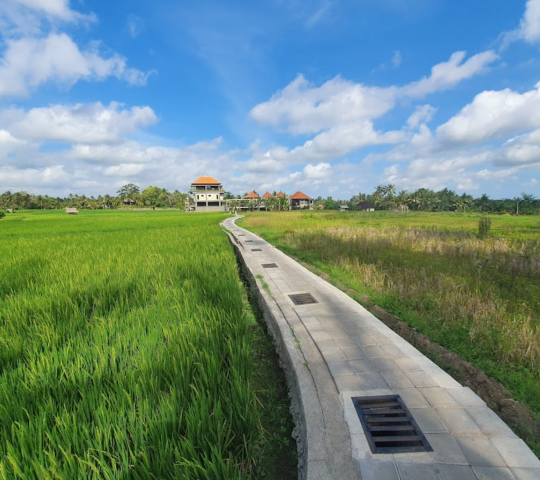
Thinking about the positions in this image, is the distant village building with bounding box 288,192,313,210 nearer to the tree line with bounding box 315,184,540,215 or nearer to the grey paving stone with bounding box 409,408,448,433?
the tree line with bounding box 315,184,540,215

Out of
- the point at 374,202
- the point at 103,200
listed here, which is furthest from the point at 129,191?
the point at 374,202

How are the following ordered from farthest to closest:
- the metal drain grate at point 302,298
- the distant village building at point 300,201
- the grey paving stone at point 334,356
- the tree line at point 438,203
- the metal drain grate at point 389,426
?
the distant village building at point 300,201
the tree line at point 438,203
the metal drain grate at point 302,298
the grey paving stone at point 334,356
the metal drain grate at point 389,426

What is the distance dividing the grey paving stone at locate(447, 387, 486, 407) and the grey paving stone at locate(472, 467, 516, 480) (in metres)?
0.52

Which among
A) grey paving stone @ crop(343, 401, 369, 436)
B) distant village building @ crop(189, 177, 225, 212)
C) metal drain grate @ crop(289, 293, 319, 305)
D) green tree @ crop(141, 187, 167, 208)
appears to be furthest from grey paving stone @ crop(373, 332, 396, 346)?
green tree @ crop(141, 187, 167, 208)

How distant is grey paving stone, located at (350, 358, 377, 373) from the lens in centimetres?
236

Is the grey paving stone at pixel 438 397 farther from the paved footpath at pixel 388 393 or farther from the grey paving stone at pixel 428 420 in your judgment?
the grey paving stone at pixel 428 420

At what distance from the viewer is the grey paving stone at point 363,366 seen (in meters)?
2.36

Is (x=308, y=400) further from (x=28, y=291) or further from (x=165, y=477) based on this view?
(x=28, y=291)

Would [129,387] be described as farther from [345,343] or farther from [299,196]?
[299,196]

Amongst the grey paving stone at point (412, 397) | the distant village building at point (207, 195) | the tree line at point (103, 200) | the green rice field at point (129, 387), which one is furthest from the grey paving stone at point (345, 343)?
the tree line at point (103, 200)

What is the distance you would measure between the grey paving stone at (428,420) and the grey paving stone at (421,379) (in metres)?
0.30

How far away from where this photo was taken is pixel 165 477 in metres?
1.40

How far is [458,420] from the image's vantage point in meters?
1.78

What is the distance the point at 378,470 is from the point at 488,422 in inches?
36.2
